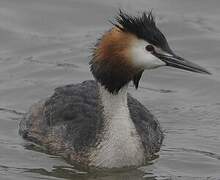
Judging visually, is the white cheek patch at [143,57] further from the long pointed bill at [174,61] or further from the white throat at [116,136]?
the white throat at [116,136]

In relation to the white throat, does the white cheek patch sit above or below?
above

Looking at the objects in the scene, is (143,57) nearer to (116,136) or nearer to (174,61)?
(174,61)

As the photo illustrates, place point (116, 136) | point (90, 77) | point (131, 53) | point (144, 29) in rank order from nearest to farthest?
point (144, 29)
point (131, 53)
point (116, 136)
point (90, 77)

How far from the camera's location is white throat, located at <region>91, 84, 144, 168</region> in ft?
37.4

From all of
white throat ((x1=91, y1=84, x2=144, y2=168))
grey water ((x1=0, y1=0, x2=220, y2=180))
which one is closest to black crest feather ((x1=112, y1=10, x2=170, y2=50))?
white throat ((x1=91, y1=84, x2=144, y2=168))

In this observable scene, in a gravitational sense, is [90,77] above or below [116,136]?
above

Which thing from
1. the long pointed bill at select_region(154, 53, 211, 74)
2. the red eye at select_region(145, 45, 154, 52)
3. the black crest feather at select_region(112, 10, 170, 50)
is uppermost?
the black crest feather at select_region(112, 10, 170, 50)

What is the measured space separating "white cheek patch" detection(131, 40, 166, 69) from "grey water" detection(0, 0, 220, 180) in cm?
129

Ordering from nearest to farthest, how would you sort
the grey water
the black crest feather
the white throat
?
the black crest feather < the white throat < the grey water

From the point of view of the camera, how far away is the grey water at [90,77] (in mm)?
11641

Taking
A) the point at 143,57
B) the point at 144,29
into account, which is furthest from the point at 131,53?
the point at 144,29

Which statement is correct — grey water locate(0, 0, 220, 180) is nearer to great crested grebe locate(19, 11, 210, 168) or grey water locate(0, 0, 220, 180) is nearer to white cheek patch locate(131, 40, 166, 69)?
great crested grebe locate(19, 11, 210, 168)

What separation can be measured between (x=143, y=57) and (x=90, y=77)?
3436 millimetres

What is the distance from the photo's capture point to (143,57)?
11.1m
